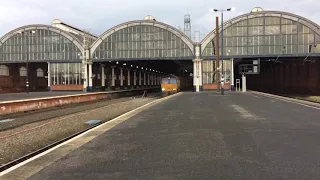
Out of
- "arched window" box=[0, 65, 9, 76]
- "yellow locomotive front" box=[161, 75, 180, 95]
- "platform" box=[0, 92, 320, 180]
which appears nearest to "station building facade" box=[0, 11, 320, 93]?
"arched window" box=[0, 65, 9, 76]

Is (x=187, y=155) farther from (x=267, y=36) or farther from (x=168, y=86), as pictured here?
(x=267, y=36)

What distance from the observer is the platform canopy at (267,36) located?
65.1m

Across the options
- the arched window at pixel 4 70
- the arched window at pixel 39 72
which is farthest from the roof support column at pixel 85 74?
the arched window at pixel 39 72

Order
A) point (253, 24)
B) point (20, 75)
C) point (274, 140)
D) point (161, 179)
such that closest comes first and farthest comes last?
point (161, 179) < point (274, 140) < point (253, 24) < point (20, 75)

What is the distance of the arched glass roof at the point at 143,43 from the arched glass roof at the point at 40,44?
6.17m

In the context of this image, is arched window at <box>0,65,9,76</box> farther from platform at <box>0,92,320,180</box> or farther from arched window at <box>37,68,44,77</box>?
platform at <box>0,92,320,180</box>

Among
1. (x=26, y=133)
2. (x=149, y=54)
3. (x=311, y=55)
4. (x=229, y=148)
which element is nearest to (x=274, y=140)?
(x=229, y=148)

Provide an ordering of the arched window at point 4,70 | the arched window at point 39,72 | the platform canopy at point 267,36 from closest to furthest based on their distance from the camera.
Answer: the platform canopy at point 267,36
the arched window at point 4,70
the arched window at point 39,72

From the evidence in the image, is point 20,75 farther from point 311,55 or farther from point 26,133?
point 26,133

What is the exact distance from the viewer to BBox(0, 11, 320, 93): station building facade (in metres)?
66.5

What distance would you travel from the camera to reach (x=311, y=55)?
62562 mm

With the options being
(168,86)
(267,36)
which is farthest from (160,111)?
(267,36)

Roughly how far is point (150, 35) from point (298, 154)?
6532 centimetres

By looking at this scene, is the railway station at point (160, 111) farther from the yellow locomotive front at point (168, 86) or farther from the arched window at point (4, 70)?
the yellow locomotive front at point (168, 86)
